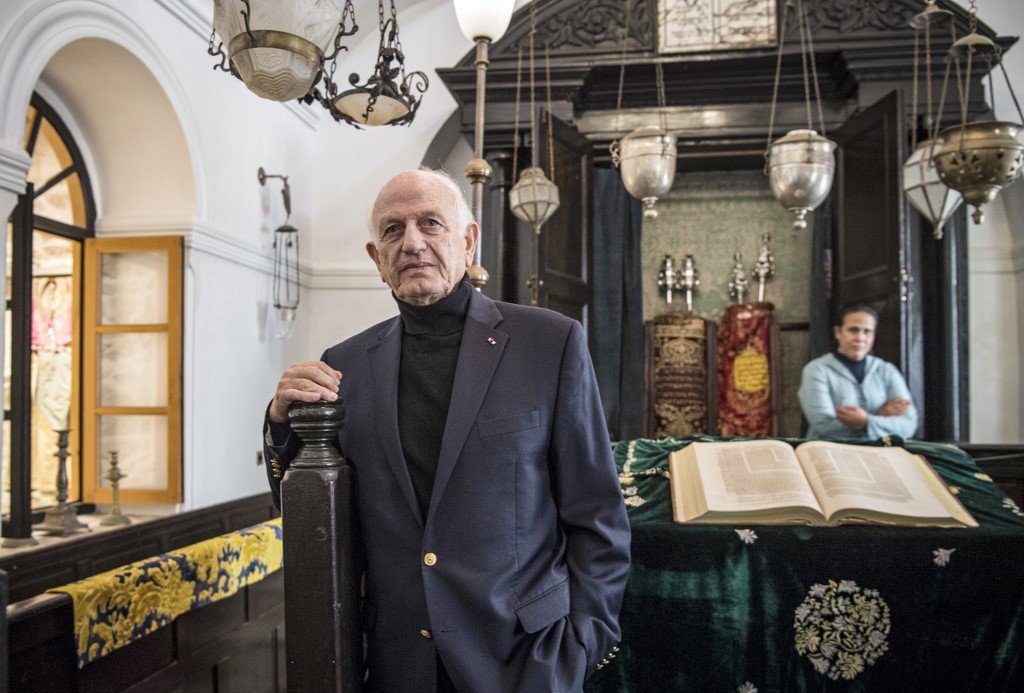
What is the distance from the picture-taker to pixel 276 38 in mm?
2285

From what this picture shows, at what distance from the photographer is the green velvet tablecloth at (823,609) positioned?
2.16 metres

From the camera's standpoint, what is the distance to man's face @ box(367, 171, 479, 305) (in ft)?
5.27

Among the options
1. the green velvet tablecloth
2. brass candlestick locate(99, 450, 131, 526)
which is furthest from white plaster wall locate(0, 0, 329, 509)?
the green velvet tablecloth

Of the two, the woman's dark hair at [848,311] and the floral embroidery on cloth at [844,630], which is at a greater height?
the woman's dark hair at [848,311]

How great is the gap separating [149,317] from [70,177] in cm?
103

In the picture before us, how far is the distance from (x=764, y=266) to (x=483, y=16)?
537 cm

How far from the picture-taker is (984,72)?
18.0 ft

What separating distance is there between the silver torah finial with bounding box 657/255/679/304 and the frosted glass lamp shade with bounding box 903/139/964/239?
12.6ft

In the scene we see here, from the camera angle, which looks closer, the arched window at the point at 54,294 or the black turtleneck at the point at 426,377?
the black turtleneck at the point at 426,377

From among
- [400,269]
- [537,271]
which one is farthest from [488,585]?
[537,271]

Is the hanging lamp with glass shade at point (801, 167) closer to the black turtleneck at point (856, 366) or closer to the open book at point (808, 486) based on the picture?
the black turtleneck at point (856, 366)

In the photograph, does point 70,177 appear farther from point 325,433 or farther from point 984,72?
point 984,72

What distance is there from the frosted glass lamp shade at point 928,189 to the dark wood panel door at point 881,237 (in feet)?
5.25

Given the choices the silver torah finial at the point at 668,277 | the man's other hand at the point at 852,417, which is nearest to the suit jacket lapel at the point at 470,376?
the man's other hand at the point at 852,417
